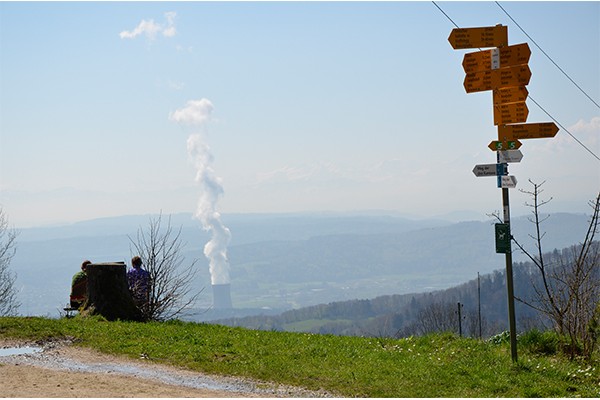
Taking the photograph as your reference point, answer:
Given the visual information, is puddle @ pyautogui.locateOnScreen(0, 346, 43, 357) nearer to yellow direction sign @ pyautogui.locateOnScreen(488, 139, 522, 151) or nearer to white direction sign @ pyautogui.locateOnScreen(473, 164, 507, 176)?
white direction sign @ pyautogui.locateOnScreen(473, 164, 507, 176)

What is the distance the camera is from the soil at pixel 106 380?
29.6ft

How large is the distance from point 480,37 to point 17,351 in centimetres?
860

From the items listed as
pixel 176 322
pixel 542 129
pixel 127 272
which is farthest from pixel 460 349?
pixel 127 272

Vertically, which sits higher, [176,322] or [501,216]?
[501,216]

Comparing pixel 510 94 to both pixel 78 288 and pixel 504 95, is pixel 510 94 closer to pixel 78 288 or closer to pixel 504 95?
pixel 504 95

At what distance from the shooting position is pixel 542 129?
1123 cm

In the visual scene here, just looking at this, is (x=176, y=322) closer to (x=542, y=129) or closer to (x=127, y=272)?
(x=127, y=272)

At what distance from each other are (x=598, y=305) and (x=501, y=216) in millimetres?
2842

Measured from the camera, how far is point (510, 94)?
11.1 meters

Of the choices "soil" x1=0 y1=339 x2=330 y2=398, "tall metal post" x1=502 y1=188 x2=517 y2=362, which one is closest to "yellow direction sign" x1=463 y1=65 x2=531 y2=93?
"tall metal post" x1=502 y1=188 x2=517 y2=362

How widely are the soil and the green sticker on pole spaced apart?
3.52 m

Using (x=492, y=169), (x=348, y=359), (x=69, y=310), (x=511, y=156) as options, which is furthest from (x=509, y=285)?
(x=69, y=310)

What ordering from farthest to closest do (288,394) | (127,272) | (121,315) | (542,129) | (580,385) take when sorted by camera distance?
(127,272) < (121,315) < (542,129) < (580,385) < (288,394)

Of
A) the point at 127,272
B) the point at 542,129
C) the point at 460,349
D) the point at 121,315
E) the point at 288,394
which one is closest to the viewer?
the point at 288,394
